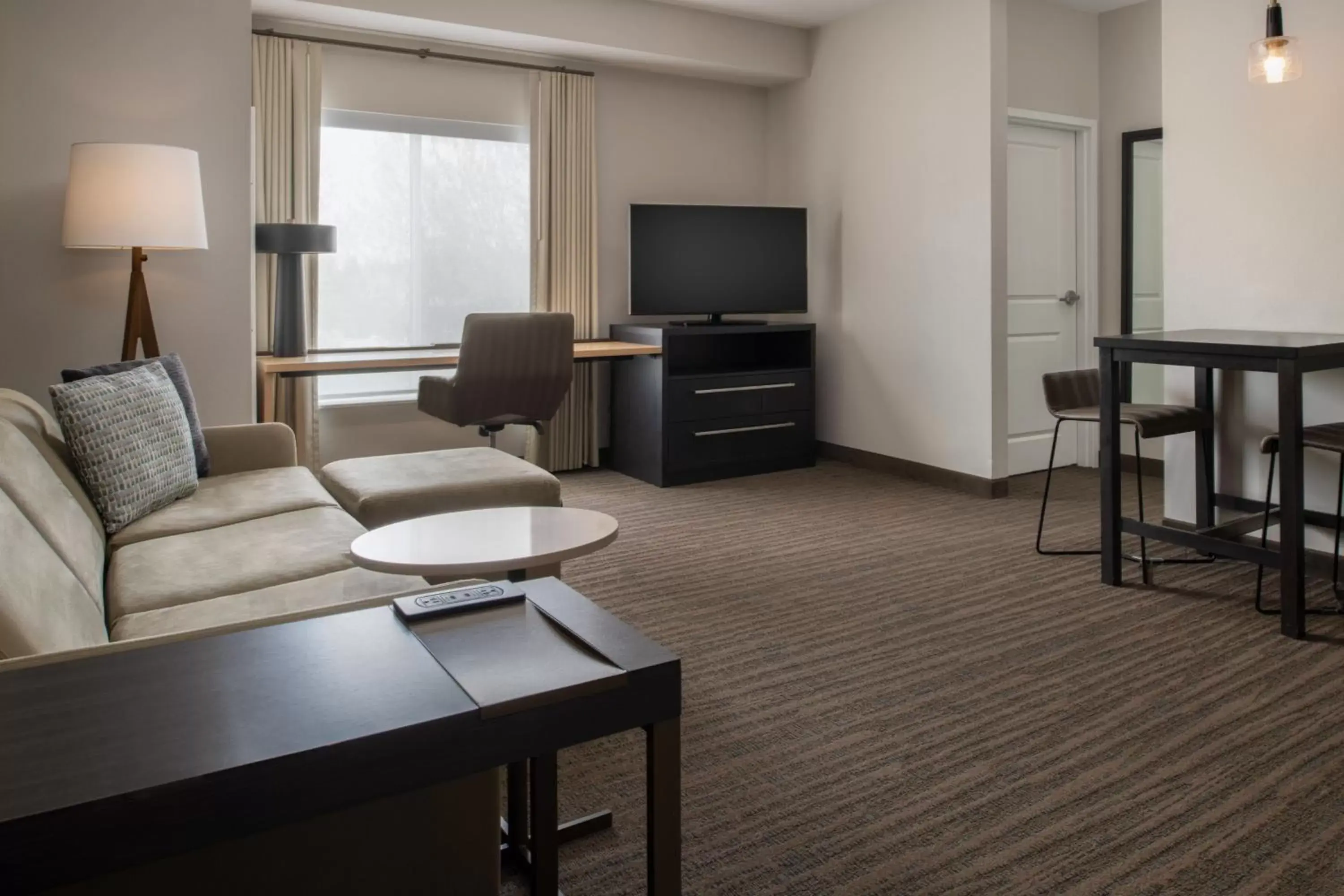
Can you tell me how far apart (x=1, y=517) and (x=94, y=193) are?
2245mm

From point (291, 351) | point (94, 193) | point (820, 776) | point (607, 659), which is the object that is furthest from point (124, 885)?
A: point (291, 351)

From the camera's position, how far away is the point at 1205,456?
3.71m

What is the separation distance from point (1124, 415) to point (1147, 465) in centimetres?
226

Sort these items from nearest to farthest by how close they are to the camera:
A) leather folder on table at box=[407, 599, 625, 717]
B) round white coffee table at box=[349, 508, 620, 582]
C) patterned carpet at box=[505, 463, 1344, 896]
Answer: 1. leather folder on table at box=[407, 599, 625, 717]
2. patterned carpet at box=[505, 463, 1344, 896]
3. round white coffee table at box=[349, 508, 620, 582]

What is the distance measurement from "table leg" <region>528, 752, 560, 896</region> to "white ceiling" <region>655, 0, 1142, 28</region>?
4.91 m

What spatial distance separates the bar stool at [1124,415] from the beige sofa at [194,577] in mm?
2519


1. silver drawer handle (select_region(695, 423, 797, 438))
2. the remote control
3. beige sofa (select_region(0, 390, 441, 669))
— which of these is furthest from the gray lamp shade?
the remote control

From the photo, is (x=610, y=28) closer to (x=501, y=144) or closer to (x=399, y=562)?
(x=501, y=144)

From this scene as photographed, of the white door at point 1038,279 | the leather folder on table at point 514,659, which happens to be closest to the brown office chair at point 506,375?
the white door at point 1038,279

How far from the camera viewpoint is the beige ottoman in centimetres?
290

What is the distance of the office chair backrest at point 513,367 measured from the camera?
4.30 meters

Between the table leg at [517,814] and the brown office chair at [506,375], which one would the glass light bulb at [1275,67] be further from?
the table leg at [517,814]

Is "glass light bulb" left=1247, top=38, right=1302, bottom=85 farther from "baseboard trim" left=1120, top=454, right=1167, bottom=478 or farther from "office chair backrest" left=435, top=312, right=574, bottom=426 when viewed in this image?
"office chair backrest" left=435, top=312, right=574, bottom=426

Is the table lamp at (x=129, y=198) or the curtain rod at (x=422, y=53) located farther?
the curtain rod at (x=422, y=53)
